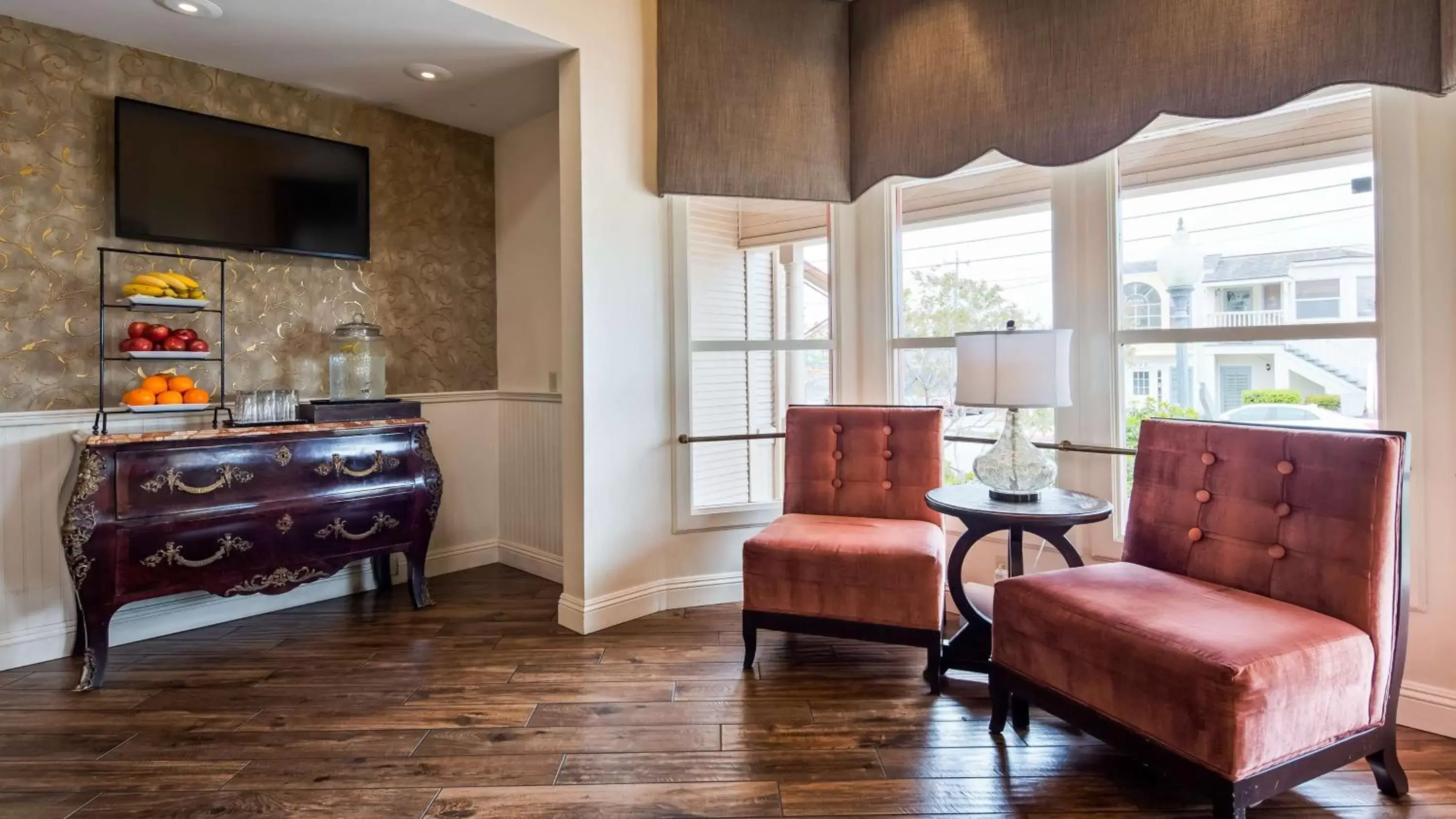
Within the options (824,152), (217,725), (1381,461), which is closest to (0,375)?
(217,725)

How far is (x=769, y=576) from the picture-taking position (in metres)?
2.44

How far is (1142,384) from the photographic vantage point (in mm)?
2543

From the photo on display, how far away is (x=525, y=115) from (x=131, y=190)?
1729mm

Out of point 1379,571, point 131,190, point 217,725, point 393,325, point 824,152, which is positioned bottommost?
point 217,725

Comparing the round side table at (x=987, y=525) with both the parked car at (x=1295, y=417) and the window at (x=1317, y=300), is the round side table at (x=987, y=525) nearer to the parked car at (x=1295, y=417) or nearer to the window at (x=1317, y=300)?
the parked car at (x=1295, y=417)

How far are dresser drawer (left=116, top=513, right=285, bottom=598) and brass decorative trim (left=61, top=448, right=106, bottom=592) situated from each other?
0.09 metres

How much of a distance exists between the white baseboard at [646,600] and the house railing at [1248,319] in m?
2.11

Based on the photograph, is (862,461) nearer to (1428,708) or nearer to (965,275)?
(965,275)

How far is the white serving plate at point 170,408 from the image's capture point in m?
2.64

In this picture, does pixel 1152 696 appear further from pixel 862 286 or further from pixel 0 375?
pixel 0 375

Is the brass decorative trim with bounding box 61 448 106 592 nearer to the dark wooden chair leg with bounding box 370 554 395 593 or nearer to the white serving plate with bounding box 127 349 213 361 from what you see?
the white serving plate with bounding box 127 349 213 361

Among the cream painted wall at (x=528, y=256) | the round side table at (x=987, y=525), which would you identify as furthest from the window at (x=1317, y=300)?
the cream painted wall at (x=528, y=256)

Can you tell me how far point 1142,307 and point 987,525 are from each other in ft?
3.60

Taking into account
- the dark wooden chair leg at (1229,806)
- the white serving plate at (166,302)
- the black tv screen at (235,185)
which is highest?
the black tv screen at (235,185)
